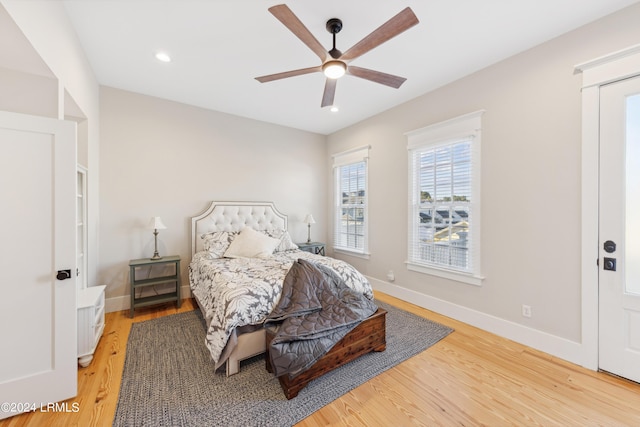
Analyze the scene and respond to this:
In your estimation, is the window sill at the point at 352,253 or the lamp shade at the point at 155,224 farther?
the window sill at the point at 352,253

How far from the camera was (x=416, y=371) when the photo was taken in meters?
2.08

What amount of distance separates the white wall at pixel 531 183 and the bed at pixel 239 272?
4.49ft

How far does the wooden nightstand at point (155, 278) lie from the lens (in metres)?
3.07

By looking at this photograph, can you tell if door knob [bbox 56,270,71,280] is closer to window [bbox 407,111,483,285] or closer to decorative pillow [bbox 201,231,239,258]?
decorative pillow [bbox 201,231,239,258]

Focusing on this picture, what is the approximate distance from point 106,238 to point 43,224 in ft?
6.03

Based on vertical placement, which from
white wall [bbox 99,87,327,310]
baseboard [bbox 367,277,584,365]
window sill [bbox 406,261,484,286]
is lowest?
baseboard [bbox 367,277,584,365]

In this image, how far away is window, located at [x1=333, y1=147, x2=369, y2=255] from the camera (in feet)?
14.2

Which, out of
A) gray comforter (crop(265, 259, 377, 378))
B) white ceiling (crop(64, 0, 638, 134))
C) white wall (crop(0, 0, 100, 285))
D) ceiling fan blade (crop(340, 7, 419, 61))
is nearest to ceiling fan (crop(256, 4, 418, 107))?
ceiling fan blade (crop(340, 7, 419, 61))

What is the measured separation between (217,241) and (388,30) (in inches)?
122

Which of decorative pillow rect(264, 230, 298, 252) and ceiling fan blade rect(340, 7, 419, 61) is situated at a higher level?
ceiling fan blade rect(340, 7, 419, 61)

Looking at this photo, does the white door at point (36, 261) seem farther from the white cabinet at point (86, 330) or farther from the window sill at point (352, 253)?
the window sill at point (352, 253)

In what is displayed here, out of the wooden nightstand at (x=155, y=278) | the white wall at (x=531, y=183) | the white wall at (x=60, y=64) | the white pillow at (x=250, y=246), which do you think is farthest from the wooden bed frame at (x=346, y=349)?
the white wall at (x=60, y=64)

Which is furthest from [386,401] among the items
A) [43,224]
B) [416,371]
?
[43,224]

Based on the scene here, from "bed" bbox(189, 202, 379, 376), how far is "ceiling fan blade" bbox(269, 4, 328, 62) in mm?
1926
